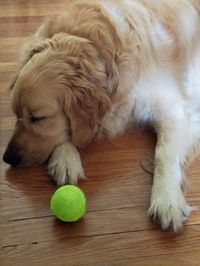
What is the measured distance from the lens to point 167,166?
5.49ft

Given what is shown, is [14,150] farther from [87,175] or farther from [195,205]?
[195,205]

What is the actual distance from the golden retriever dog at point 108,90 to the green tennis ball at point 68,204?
173 mm

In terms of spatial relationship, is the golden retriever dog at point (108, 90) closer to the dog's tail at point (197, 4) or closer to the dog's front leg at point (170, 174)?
the dog's front leg at point (170, 174)

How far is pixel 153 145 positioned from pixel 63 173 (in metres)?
0.44

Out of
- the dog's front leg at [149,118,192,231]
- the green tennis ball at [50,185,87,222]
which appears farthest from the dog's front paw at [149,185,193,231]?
the green tennis ball at [50,185,87,222]

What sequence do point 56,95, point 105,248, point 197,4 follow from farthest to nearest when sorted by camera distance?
point 197,4, point 56,95, point 105,248

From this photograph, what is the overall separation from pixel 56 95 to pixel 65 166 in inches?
10.8

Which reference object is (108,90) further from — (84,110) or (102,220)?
(102,220)

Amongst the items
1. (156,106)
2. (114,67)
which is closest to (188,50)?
(156,106)

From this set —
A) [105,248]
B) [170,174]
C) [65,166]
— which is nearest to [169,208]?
[170,174]

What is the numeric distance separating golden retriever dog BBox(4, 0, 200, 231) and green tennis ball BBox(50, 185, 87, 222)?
173mm

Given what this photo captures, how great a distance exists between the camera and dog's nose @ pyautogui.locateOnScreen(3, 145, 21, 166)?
5.52ft

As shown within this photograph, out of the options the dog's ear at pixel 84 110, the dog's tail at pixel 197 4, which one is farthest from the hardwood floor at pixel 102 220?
the dog's tail at pixel 197 4

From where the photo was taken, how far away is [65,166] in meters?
1.69
